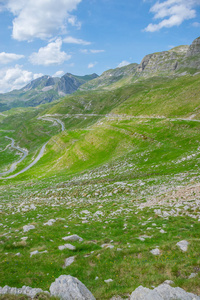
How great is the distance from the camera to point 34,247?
1503cm

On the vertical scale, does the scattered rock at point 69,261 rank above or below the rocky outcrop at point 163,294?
below

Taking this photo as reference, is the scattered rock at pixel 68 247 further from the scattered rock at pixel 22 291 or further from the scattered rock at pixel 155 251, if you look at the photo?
the scattered rock at pixel 155 251

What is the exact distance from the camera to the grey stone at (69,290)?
29.0 feet

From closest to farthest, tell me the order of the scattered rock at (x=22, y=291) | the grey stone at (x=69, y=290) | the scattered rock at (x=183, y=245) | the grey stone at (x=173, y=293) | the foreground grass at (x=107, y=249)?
the grey stone at (x=173, y=293) → the grey stone at (x=69, y=290) → the scattered rock at (x=22, y=291) → the foreground grass at (x=107, y=249) → the scattered rock at (x=183, y=245)

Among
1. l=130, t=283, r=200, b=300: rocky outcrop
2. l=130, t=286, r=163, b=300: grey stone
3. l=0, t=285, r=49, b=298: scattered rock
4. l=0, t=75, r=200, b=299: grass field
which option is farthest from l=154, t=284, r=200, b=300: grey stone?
l=0, t=285, r=49, b=298: scattered rock

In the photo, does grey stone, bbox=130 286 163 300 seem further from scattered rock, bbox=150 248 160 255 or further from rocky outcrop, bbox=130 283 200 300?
scattered rock, bbox=150 248 160 255

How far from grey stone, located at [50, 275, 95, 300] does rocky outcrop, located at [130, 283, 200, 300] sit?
247cm

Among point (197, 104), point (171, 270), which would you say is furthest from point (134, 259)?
point (197, 104)

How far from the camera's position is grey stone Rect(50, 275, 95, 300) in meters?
8.84

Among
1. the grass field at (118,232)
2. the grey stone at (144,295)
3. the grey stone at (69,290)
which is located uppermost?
the grey stone at (69,290)

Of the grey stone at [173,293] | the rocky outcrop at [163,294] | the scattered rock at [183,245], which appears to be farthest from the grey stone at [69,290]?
the scattered rock at [183,245]

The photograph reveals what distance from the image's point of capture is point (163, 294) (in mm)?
8305

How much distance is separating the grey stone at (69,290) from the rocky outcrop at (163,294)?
2.47m

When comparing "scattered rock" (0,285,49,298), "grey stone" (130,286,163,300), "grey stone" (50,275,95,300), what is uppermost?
"scattered rock" (0,285,49,298)
